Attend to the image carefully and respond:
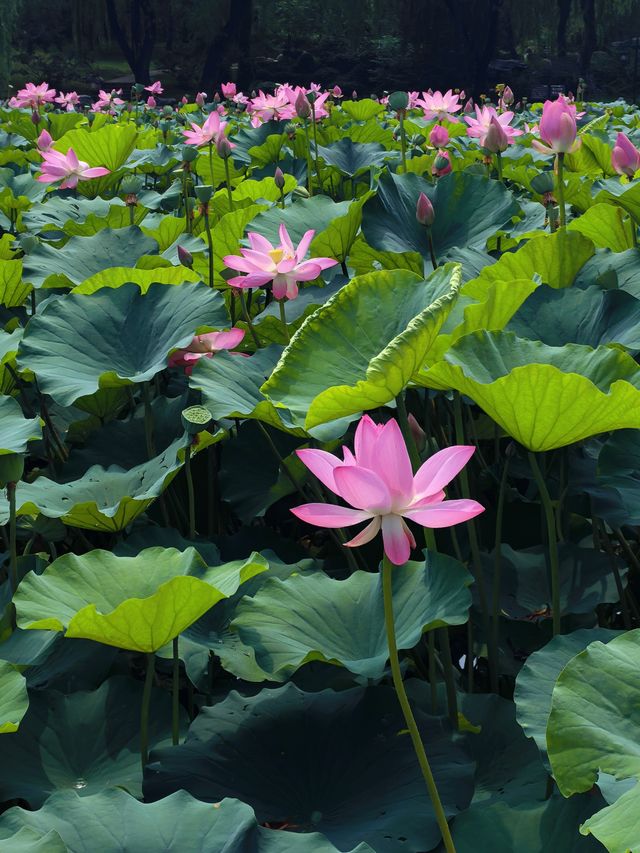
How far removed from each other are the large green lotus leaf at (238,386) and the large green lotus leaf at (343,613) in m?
0.18

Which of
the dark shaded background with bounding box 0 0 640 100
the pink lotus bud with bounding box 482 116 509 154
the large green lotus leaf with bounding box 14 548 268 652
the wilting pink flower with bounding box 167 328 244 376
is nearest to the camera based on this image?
the large green lotus leaf with bounding box 14 548 268 652

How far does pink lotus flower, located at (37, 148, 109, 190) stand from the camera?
219cm

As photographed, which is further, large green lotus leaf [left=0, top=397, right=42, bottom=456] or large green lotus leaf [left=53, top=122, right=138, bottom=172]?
large green lotus leaf [left=53, top=122, right=138, bottom=172]

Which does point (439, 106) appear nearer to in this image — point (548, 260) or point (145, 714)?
point (548, 260)

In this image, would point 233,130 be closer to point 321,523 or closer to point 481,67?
point 321,523

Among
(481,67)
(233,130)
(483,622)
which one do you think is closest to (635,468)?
(483,622)

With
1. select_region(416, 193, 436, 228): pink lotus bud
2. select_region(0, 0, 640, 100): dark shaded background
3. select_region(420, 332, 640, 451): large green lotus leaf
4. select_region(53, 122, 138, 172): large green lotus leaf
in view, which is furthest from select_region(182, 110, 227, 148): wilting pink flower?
select_region(0, 0, 640, 100): dark shaded background

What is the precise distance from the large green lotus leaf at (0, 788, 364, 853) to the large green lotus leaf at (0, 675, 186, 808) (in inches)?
7.9

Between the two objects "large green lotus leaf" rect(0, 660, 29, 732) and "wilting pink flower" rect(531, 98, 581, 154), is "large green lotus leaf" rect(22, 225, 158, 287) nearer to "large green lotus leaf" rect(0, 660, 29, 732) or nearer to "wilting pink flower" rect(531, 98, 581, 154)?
"wilting pink flower" rect(531, 98, 581, 154)

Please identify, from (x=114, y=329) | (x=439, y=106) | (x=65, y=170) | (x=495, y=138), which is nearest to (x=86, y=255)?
(x=114, y=329)

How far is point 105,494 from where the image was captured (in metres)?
1.26

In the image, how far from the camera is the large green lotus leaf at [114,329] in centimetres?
135

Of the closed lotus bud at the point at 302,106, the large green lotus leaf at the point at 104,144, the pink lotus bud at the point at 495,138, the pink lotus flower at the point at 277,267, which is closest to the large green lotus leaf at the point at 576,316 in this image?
the pink lotus flower at the point at 277,267

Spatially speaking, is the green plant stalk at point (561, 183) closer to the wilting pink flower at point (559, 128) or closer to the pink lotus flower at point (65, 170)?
the wilting pink flower at point (559, 128)
